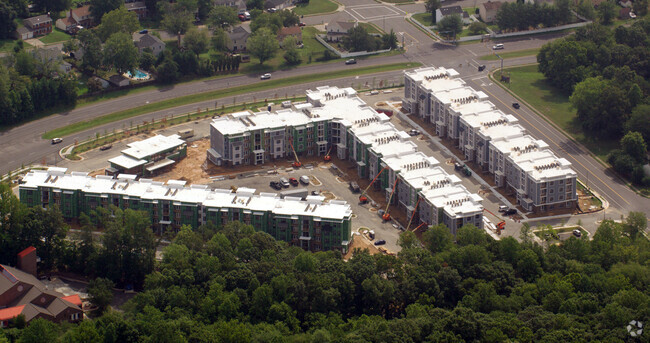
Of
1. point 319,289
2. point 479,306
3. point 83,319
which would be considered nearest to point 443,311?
point 479,306

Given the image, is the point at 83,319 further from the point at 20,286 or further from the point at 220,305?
the point at 220,305

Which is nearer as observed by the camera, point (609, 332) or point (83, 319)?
point (609, 332)

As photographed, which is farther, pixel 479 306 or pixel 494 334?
pixel 479 306

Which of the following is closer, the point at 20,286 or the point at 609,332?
the point at 609,332

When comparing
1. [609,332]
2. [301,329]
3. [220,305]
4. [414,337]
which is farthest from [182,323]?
[609,332]

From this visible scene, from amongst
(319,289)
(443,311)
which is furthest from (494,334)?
(319,289)

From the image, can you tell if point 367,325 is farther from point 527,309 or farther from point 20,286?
point 20,286

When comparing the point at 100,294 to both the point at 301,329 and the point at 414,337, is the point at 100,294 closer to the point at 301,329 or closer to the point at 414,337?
the point at 301,329
